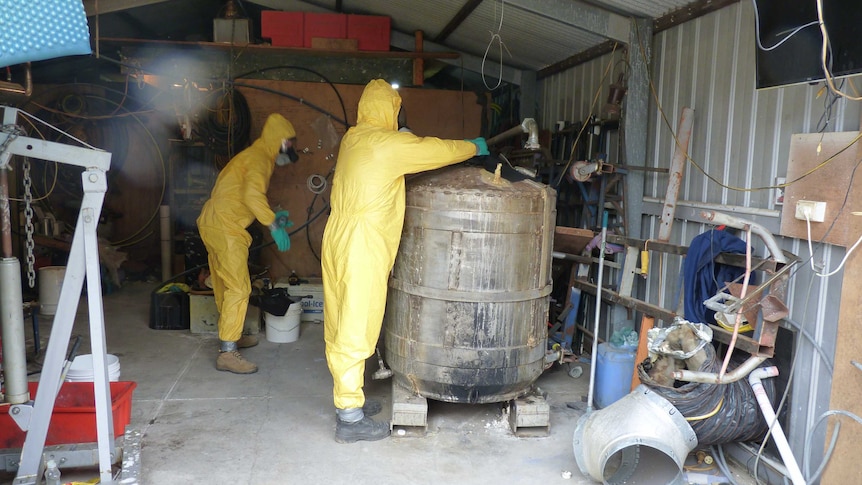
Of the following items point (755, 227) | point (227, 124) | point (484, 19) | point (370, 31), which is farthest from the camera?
point (370, 31)

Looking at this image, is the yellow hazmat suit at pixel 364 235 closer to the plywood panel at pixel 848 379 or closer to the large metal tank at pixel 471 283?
the large metal tank at pixel 471 283

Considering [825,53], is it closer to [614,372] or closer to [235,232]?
[614,372]

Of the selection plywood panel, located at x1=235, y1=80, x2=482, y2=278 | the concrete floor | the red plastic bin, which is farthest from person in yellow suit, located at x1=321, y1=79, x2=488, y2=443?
plywood panel, located at x1=235, y1=80, x2=482, y2=278

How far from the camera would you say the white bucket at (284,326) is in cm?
558

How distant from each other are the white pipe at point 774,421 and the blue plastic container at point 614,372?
967mm

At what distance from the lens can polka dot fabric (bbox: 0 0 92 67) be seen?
2125mm

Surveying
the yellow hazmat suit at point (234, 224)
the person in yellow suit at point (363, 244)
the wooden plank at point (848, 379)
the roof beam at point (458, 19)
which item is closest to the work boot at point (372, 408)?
the person in yellow suit at point (363, 244)

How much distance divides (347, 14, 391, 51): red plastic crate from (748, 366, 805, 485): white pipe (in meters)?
5.10

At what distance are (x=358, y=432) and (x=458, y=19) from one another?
412 cm

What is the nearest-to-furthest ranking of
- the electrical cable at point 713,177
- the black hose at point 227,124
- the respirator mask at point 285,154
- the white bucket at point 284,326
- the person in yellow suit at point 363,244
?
the electrical cable at point 713,177 → the person in yellow suit at point 363,244 → the respirator mask at point 285,154 → the white bucket at point 284,326 → the black hose at point 227,124

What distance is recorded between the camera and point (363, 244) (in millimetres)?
Answer: 3605

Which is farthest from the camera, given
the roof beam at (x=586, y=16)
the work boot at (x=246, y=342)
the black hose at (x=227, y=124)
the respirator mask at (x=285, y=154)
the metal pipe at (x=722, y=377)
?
the black hose at (x=227, y=124)

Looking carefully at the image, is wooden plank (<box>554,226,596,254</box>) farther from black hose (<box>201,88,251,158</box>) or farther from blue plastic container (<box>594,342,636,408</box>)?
black hose (<box>201,88,251,158</box>)

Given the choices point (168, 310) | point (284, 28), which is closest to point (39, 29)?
point (168, 310)
